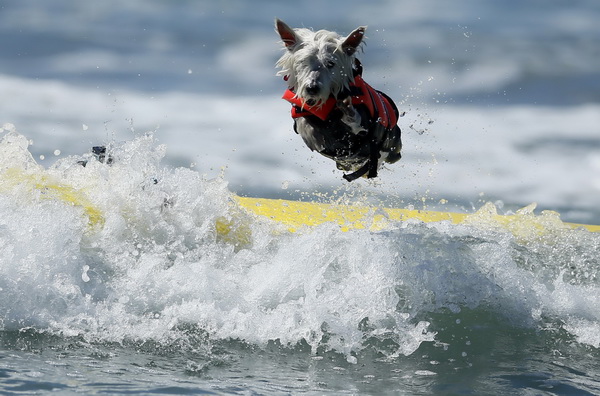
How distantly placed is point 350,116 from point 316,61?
21.3 inches

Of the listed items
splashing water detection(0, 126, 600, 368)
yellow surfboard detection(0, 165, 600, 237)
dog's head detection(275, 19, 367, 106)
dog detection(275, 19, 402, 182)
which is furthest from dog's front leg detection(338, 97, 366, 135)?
yellow surfboard detection(0, 165, 600, 237)

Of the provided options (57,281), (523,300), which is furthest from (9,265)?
(523,300)

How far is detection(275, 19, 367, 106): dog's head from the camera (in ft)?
16.8

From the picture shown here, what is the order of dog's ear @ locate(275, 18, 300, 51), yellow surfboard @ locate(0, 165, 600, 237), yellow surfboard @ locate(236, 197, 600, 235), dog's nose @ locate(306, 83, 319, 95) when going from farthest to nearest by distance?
yellow surfboard @ locate(236, 197, 600, 235)
yellow surfboard @ locate(0, 165, 600, 237)
dog's ear @ locate(275, 18, 300, 51)
dog's nose @ locate(306, 83, 319, 95)

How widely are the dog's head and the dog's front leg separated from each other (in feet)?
0.39

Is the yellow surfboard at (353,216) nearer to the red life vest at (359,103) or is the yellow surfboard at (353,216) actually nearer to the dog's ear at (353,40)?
the red life vest at (359,103)

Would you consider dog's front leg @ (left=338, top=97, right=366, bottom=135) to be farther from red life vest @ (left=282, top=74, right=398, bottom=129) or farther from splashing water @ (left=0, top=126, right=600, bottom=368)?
splashing water @ (left=0, top=126, right=600, bottom=368)

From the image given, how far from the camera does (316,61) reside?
5195 mm

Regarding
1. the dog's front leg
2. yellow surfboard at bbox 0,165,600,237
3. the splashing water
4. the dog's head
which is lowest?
the splashing water

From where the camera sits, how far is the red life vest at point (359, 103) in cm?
536

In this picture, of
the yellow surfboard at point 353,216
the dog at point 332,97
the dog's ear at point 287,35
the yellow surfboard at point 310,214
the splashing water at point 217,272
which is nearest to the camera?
the splashing water at point 217,272

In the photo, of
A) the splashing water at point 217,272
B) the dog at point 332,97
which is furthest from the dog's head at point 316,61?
the splashing water at point 217,272

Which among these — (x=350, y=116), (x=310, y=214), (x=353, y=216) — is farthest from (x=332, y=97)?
(x=310, y=214)

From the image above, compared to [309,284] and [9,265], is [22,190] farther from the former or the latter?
[309,284]
